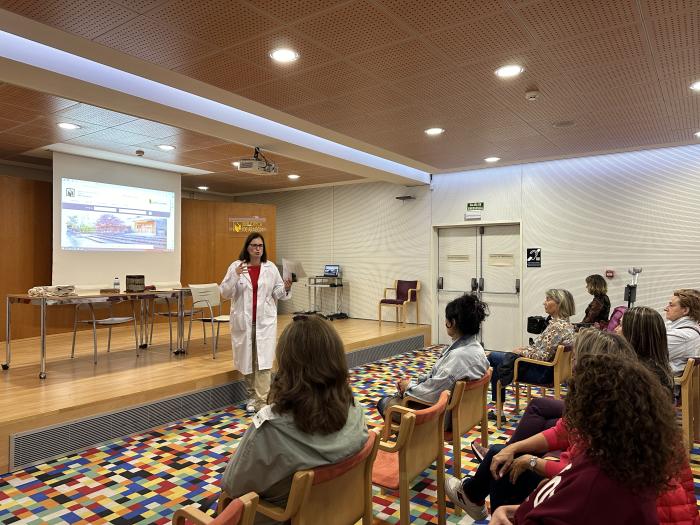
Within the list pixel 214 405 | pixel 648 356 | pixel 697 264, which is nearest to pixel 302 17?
pixel 648 356

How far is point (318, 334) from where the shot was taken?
6.04 ft

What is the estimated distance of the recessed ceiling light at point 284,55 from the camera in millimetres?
3459

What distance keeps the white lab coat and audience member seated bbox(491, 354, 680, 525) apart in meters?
3.61

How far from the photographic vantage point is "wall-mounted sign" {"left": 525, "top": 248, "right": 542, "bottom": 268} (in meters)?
7.62

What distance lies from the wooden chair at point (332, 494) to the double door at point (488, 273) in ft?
21.3

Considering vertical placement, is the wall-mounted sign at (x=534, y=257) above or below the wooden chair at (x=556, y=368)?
above

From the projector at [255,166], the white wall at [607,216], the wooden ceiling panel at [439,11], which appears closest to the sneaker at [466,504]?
the wooden ceiling panel at [439,11]

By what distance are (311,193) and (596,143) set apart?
19.2ft

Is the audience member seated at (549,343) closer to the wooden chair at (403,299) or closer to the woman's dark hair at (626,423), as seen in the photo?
the woman's dark hair at (626,423)

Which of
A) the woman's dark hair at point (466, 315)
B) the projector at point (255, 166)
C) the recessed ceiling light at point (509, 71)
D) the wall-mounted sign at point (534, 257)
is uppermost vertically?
the recessed ceiling light at point (509, 71)

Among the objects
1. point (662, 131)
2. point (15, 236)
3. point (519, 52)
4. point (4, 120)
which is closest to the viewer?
point (519, 52)

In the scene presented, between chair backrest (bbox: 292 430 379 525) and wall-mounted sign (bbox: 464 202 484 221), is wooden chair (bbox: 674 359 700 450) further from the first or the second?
wall-mounted sign (bbox: 464 202 484 221)

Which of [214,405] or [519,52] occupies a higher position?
[519,52]

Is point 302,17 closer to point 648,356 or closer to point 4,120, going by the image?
point 648,356
